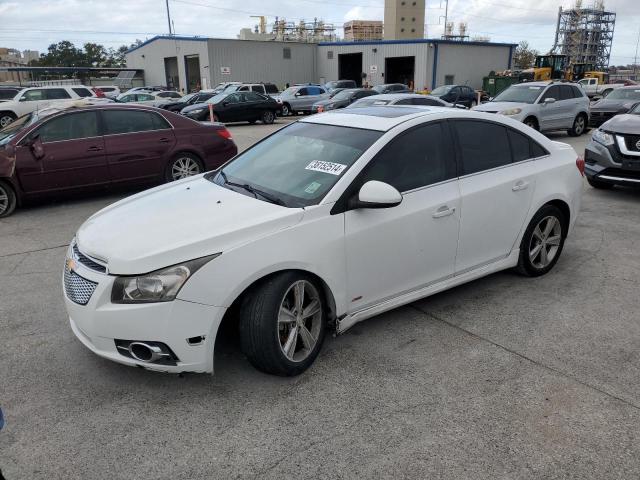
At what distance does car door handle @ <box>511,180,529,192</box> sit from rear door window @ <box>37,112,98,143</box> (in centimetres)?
626

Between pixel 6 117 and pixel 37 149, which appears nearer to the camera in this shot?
pixel 37 149

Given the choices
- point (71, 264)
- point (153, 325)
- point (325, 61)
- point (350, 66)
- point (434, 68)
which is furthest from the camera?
point (350, 66)

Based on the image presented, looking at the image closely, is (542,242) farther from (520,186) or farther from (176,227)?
(176,227)

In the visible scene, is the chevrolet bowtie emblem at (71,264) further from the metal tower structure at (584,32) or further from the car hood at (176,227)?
the metal tower structure at (584,32)

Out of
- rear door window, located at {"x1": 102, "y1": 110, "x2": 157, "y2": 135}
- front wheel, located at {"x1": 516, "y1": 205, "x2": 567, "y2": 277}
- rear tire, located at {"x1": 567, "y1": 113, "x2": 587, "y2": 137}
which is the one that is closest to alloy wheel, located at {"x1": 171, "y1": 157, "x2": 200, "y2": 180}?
rear door window, located at {"x1": 102, "y1": 110, "x2": 157, "y2": 135}

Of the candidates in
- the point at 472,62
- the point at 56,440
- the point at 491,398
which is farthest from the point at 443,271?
the point at 472,62

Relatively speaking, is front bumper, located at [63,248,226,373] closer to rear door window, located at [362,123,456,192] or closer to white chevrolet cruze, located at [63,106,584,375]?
white chevrolet cruze, located at [63,106,584,375]

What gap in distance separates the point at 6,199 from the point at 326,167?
5.93 meters

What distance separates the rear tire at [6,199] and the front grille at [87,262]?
496 centimetres

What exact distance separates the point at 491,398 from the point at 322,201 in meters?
1.57

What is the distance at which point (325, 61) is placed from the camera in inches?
1965

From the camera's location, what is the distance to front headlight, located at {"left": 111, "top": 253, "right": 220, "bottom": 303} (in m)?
2.88

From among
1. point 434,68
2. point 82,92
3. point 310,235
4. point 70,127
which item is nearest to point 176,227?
point 310,235

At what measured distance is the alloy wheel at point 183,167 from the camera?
8.70 meters
